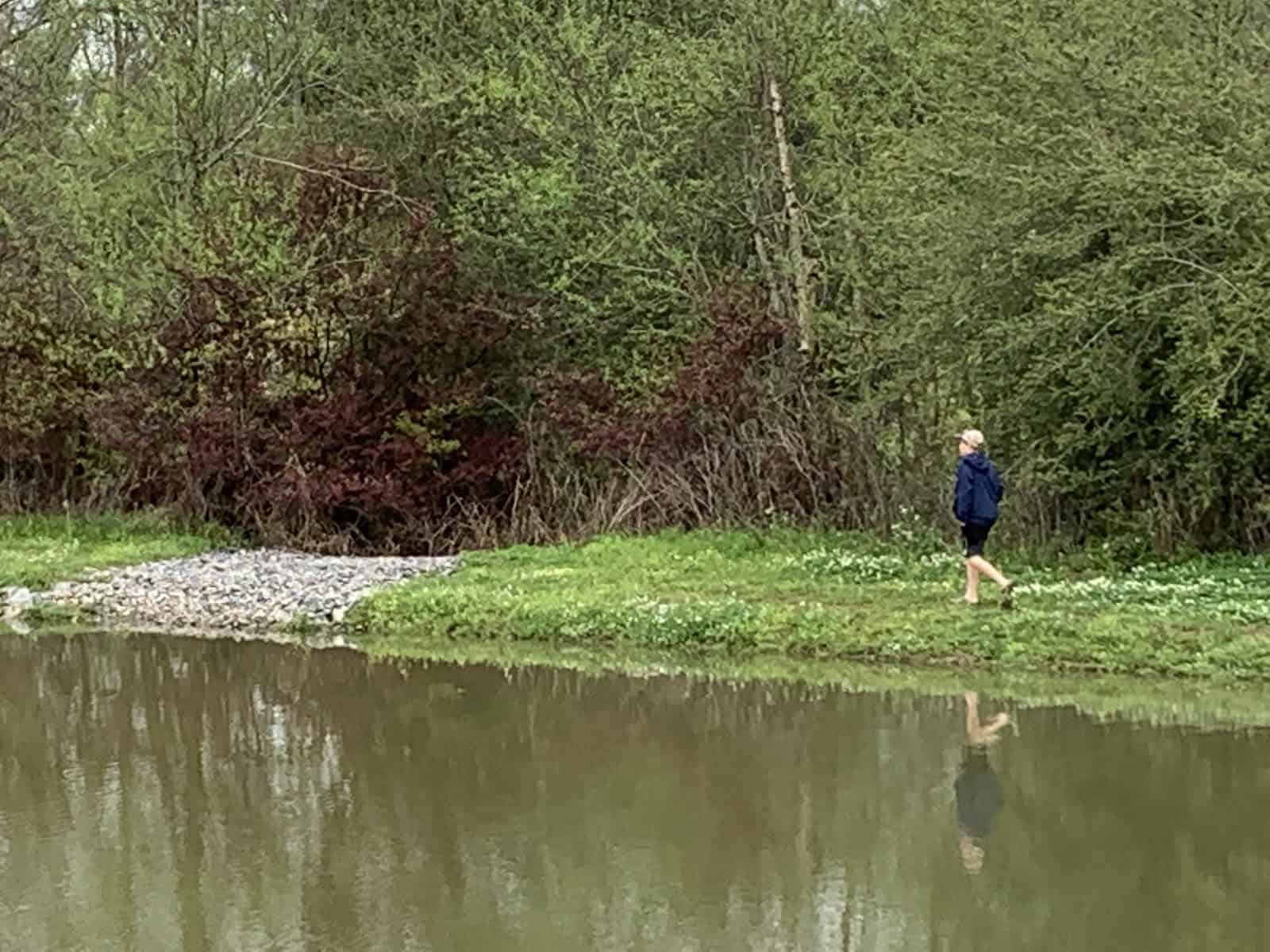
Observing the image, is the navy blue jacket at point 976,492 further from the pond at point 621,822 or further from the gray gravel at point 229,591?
the gray gravel at point 229,591

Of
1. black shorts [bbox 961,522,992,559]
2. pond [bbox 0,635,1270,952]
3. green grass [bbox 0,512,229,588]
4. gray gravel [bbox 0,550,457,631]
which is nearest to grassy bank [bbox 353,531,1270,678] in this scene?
black shorts [bbox 961,522,992,559]

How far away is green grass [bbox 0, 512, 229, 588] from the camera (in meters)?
20.3

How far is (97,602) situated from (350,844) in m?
11.0

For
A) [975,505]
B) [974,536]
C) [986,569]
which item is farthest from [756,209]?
[986,569]

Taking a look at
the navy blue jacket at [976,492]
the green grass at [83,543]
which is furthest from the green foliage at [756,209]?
the navy blue jacket at [976,492]

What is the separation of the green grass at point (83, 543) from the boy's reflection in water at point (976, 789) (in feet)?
42.0

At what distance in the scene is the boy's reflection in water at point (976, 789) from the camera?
8391mm

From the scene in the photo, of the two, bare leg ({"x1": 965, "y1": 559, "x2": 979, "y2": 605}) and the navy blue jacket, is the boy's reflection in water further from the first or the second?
the navy blue jacket

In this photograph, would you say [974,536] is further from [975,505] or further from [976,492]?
[976,492]

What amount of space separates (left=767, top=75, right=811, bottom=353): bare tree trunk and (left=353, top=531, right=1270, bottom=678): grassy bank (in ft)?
13.8

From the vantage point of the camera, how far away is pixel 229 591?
18750 mm

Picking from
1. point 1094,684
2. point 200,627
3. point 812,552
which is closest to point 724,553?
point 812,552

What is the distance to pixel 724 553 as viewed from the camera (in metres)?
19.7

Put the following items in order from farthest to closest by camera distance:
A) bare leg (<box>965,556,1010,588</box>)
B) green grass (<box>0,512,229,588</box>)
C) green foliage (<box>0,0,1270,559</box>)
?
1. green grass (<box>0,512,229,588</box>)
2. green foliage (<box>0,0,1270,559</box>)
3. bare leg (<box>965,556,1010,588</box>)
